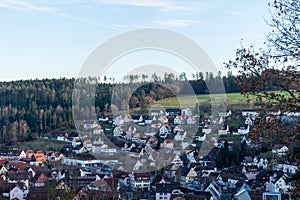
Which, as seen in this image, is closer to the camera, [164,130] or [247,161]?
[247,161]

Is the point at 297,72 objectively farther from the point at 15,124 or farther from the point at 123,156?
the point at 15,124

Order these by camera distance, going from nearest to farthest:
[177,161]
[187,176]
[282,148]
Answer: [282,148]
[187,176]
[177,161]

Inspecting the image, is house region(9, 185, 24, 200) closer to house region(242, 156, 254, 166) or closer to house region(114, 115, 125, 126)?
house region(242, 156, 254, 166)

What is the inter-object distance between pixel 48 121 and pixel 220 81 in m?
11.9

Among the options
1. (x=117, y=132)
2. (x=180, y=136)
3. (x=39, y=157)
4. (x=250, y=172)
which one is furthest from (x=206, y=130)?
(x=39, y=157)

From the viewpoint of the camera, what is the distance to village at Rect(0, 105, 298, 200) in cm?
1443

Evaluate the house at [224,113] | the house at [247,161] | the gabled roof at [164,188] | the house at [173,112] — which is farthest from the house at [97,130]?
the gabled roof at [164,188]

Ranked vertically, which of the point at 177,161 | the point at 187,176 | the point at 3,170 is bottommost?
the point at 3,170

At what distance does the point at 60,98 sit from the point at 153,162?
17420 mm

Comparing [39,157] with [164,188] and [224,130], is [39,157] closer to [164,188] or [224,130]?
[224,130]

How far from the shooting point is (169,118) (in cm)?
3016

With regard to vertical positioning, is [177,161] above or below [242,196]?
below

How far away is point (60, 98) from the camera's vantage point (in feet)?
120

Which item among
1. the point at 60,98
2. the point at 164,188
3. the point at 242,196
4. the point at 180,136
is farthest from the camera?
the point at 60,98
